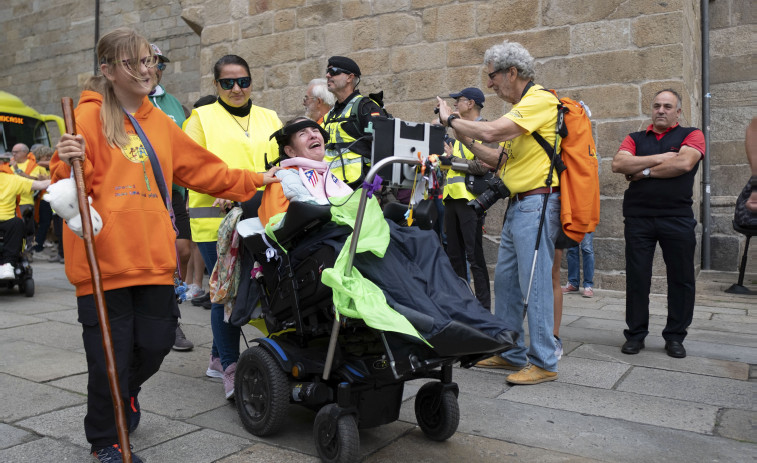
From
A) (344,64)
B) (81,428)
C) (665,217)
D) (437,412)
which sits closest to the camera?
(437,412)

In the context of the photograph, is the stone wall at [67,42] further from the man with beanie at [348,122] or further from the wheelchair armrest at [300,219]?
the wheelchair armrest at [300,219]

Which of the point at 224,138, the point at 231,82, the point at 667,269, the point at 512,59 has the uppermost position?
the point at 512,59

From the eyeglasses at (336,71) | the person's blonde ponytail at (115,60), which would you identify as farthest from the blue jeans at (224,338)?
the eyeglasses at (336,71)

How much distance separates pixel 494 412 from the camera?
3598 mm

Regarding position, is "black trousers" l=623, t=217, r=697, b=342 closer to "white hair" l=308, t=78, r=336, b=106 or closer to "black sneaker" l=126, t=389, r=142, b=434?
"white hair" l=308, t=78, r=336, b=106

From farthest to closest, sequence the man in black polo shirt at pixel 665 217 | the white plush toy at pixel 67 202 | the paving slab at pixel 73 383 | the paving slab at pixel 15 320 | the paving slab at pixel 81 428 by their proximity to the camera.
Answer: the paving slab at pixel 15 320 → the man in black polo shirt at pixel 665 217 → the paving slab at pixel 73 383 → the paving slab at pixel 81 428 → the white plush toy at pixel 67 202

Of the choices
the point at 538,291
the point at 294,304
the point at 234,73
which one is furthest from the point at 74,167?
the point at 538,291

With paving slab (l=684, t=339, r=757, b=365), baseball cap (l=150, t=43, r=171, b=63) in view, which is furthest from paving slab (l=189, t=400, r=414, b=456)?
paving slab (l=684, t=339, r=757, b=365)

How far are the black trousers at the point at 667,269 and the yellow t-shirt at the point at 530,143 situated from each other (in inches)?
45.4

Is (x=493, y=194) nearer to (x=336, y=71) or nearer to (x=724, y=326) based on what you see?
(x=336, y=71)

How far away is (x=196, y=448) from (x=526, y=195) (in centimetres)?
246

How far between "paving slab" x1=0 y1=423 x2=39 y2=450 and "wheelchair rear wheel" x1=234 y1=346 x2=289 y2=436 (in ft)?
3.16

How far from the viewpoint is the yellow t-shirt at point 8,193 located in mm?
7484

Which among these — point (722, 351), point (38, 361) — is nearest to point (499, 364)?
point (722, 351)
